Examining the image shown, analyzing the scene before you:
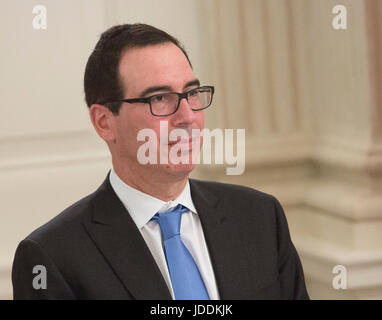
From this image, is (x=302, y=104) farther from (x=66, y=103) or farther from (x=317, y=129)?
(x=66, y=103)

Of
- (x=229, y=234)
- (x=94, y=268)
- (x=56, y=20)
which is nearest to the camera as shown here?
(x=94, y=268)

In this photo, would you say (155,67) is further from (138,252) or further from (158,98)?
(138,252)

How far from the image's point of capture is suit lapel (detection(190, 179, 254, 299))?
172cm

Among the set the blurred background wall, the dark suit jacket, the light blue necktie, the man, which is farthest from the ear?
the blurred background wall

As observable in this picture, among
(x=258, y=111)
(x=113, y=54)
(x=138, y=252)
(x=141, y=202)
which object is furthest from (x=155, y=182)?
(x=258, y=111)

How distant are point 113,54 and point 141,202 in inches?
12.6

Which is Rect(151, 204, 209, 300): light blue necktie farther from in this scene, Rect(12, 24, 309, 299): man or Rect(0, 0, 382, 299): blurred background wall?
Rect(0, 0, 382, 299): blurred background wall

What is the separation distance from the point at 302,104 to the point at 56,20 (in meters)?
0.84

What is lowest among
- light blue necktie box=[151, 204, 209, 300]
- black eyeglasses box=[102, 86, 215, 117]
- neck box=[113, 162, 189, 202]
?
light blue necktie box=[151, 204, 209, 300]

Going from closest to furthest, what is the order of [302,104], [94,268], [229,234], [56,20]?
[94,268] → [229,234] → [56,20] → [302,104]
